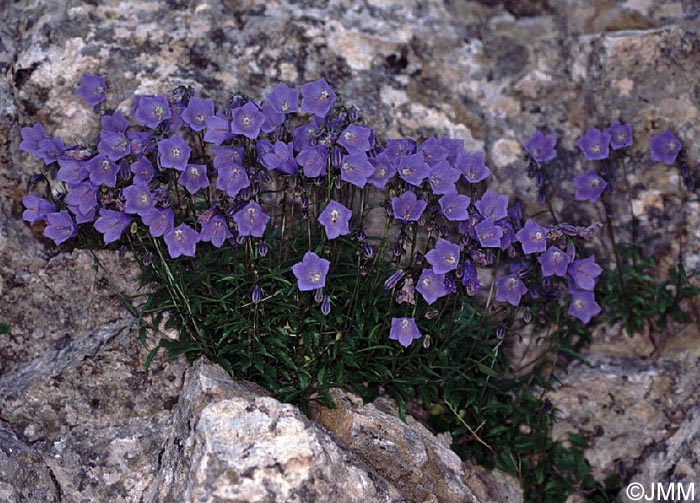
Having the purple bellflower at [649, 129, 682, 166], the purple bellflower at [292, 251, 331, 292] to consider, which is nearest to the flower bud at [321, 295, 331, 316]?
the purple bellflower at [292, 251, 331, 292]

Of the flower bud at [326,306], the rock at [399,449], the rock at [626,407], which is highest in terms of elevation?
the flower bud at [326,306]

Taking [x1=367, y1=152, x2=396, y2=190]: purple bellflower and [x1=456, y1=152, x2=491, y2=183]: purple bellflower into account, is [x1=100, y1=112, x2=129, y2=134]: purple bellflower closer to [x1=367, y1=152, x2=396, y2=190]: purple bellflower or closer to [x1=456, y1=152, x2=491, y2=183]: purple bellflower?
[x1=367, y1=152, x2=396, y2=190]: purple bellflower

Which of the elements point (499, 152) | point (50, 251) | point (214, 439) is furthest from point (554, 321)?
point (50, 251)

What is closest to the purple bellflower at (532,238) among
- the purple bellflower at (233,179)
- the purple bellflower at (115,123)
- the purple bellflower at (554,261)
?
the purple bellflower at (554,261)

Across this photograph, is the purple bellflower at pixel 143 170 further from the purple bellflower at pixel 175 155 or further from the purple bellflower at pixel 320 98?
the purple bellflower at pixel 320 98

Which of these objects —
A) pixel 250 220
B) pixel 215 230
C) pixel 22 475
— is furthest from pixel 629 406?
pixel 22 475

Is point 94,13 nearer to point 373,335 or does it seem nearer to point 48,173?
point 48,173

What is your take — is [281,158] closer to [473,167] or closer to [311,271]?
[311,271]
